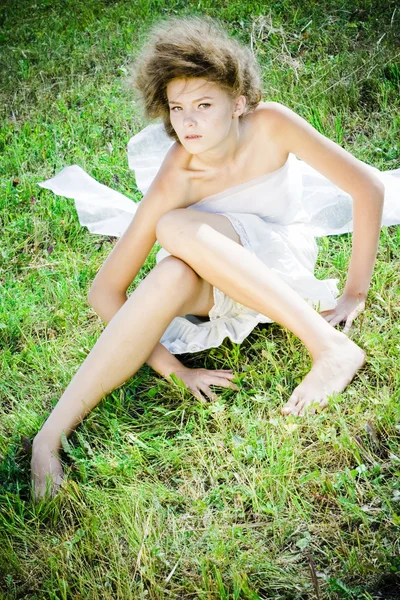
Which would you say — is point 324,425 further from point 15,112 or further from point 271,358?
point 15,112

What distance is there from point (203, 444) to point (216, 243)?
0.71 metres

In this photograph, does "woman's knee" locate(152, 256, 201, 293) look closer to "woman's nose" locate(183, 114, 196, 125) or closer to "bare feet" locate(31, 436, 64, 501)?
"woman's nose" locate(183, 114, 196, 125)

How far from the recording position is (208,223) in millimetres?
2793

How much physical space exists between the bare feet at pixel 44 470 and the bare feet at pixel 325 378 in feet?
2.64

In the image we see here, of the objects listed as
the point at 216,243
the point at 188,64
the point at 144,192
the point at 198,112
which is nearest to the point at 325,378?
the point at 216,243

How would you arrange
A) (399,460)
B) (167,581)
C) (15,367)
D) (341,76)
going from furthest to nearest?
(341,76), (15,367), (399,460), (167,581)

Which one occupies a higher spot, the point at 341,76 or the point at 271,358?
the point at 341,76

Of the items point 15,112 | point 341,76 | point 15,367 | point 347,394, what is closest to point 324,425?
point 347,394

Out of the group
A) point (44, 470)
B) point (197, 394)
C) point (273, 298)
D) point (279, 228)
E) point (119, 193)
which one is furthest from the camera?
point (119, 193)

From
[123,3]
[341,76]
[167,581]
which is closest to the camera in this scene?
[167,581]

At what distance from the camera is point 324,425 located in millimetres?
2520

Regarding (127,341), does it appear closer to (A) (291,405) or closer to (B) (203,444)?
(B) (203,444)

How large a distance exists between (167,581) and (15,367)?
138 cm

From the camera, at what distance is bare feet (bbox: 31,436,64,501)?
2.48m
